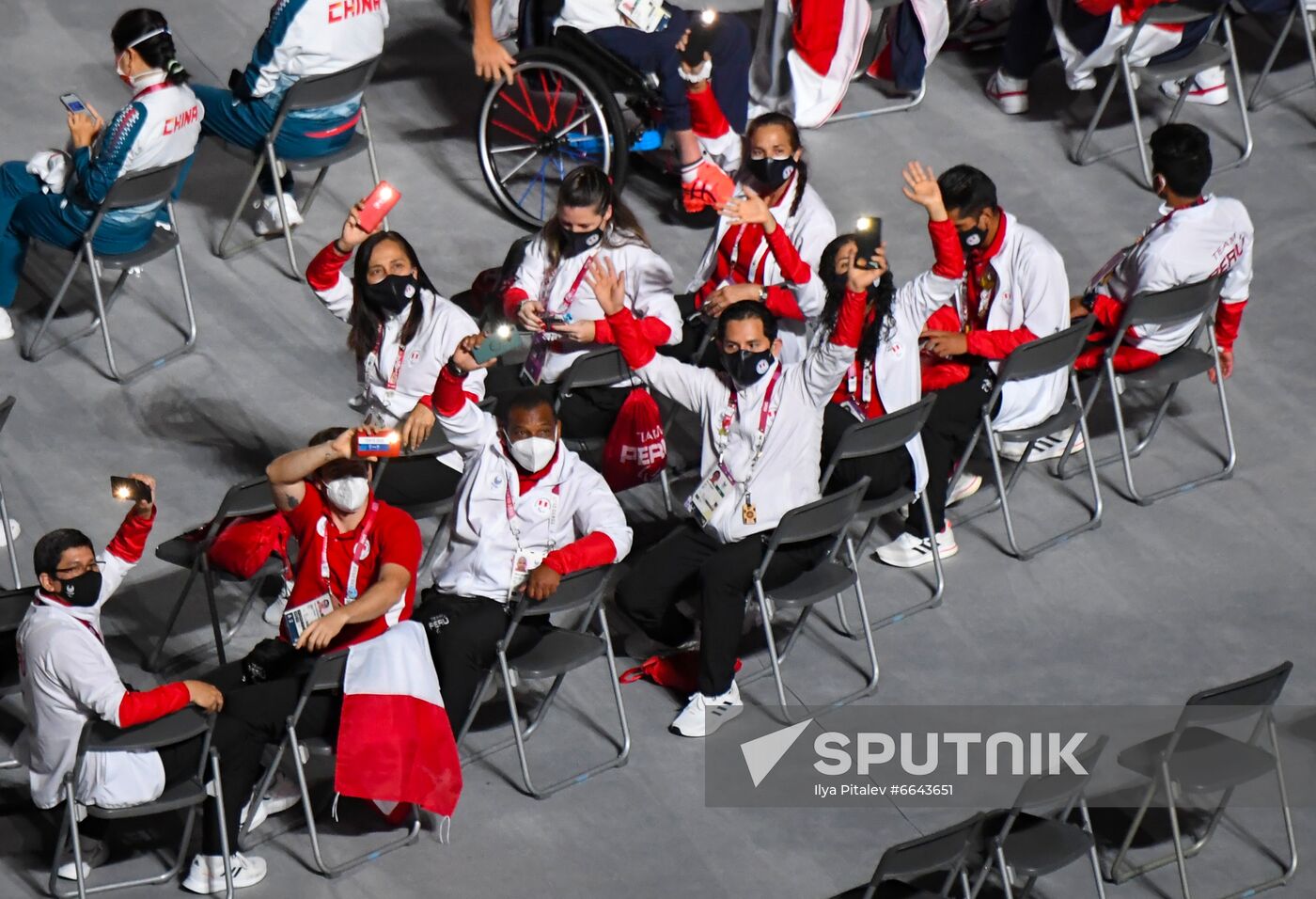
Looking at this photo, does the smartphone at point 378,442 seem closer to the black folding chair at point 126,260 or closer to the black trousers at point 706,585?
the black trousers at point 706,585

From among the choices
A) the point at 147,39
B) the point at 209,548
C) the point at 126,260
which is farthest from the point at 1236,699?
the point at 147,39

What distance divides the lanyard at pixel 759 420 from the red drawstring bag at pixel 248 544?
50.0 inches

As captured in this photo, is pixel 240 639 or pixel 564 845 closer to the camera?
pixel 564 845

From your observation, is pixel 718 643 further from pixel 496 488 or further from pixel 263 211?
pixel 263 211

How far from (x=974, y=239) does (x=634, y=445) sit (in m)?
1.23

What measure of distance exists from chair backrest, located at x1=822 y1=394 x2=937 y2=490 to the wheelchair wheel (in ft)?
5.99

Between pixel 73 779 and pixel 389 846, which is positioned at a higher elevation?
pixel 73 779

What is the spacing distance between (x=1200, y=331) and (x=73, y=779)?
4.12 meters

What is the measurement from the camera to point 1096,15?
8781mm

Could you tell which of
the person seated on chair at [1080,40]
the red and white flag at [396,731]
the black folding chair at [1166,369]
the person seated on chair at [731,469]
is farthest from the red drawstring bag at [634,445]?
the person seated on chair at [1080,40]

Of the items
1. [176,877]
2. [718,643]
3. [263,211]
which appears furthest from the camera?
[263,211]

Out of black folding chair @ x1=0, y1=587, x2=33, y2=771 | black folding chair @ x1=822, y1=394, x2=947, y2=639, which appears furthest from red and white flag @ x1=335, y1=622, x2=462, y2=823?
black folding chair @ x1=822, y1=394, x2=947, y2=639

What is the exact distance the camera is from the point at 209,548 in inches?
254

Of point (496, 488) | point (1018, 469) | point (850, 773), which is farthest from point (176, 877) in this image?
point (1018, 469)
